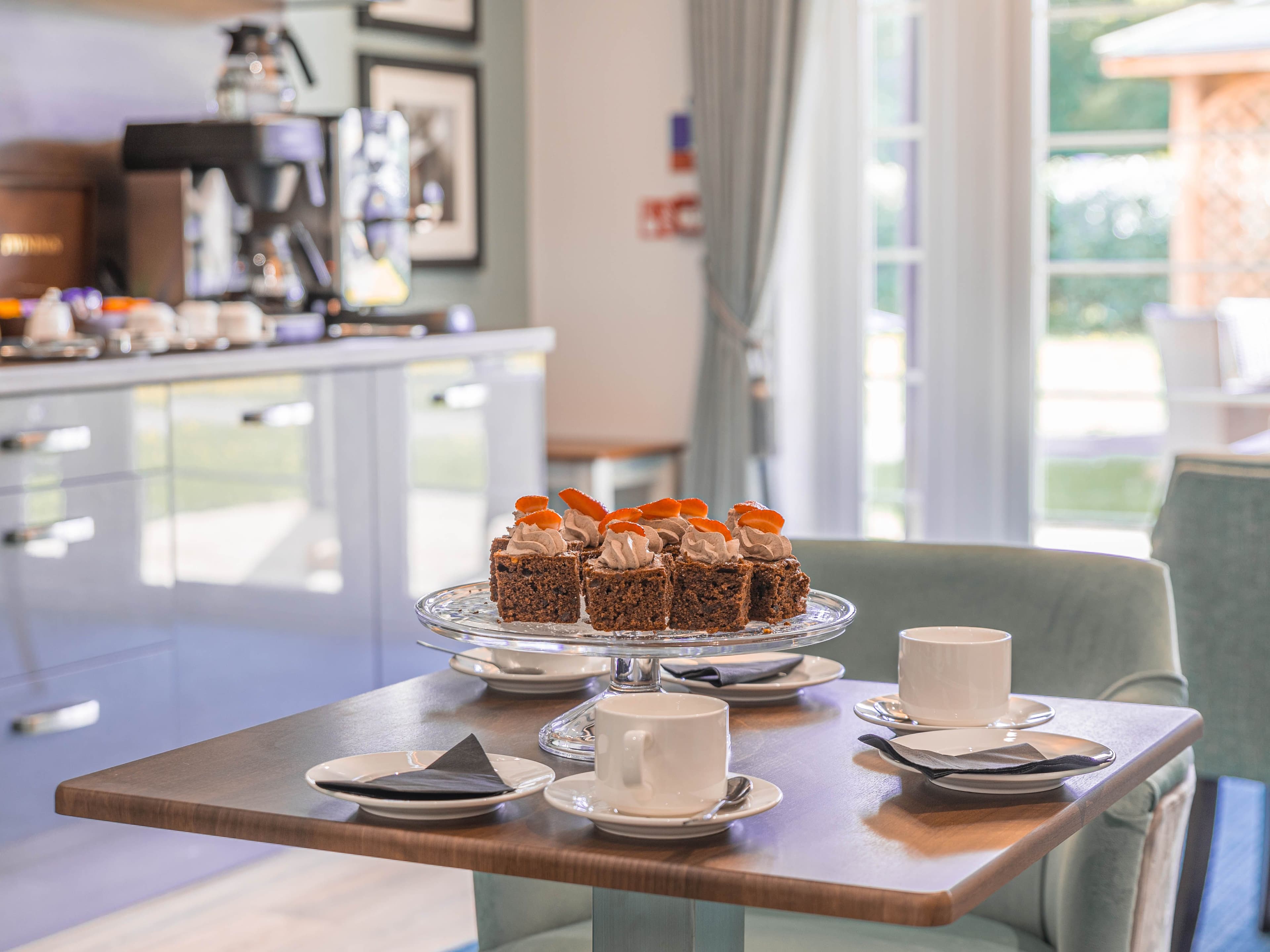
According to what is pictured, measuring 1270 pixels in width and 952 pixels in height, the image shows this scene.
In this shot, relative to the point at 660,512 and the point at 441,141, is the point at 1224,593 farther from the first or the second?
the point at 441,141

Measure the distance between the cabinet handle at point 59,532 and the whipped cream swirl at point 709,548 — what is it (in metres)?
1.59

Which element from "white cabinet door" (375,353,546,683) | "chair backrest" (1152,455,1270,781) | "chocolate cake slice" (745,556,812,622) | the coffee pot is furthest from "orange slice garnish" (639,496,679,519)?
the coffee pot

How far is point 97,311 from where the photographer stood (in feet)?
9.99

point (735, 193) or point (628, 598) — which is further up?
point (735, 193)

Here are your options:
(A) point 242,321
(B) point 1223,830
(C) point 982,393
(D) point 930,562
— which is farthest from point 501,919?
(C) point 982,393

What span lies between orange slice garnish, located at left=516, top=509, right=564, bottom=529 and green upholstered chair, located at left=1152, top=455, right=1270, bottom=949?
54.7 inches

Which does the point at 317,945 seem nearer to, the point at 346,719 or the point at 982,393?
the point at 346,719

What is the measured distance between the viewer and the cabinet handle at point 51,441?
252cm

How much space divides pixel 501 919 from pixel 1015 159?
2850 millimetres

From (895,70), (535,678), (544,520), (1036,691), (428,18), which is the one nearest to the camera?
(544,520)

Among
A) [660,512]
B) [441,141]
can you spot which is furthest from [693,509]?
[441,141]

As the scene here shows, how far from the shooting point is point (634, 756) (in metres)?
1.01

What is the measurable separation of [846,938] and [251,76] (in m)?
2.47

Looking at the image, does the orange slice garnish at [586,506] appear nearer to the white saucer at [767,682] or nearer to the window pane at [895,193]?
the white saucer at [767,682]
